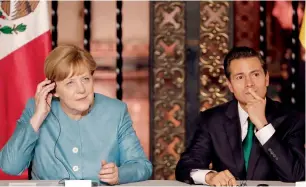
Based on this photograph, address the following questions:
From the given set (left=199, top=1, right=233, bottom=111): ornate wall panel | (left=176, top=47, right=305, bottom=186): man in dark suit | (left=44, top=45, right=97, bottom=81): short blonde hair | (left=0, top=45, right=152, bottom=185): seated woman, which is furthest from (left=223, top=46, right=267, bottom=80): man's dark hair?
(left=199, top=1, right=233, bottom=111): ornate wall panel

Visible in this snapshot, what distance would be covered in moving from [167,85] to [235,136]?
5.54ft

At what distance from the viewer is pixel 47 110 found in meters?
2.99

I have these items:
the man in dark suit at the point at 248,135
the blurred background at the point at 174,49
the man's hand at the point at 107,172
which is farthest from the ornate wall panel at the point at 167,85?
the man's hand at the point at 107,172

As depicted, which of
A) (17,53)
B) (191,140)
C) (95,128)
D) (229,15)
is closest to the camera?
(95,128)

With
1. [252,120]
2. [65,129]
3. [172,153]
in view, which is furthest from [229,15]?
[65,129]

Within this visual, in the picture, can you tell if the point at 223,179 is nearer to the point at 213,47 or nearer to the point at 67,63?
the point at 67,63

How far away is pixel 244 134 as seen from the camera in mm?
3367

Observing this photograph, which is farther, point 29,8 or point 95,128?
point 29,8

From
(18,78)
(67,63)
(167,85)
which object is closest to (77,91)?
(67,63)

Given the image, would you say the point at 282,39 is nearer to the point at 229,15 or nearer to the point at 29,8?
the point at 229,15

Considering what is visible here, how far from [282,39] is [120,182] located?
2.50 metres

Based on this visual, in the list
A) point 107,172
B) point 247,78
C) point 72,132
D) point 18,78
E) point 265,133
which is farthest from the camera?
point 18,78

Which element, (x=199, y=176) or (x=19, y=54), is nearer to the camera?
(x=199, y=176)

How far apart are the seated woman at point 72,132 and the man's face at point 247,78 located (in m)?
0.54
